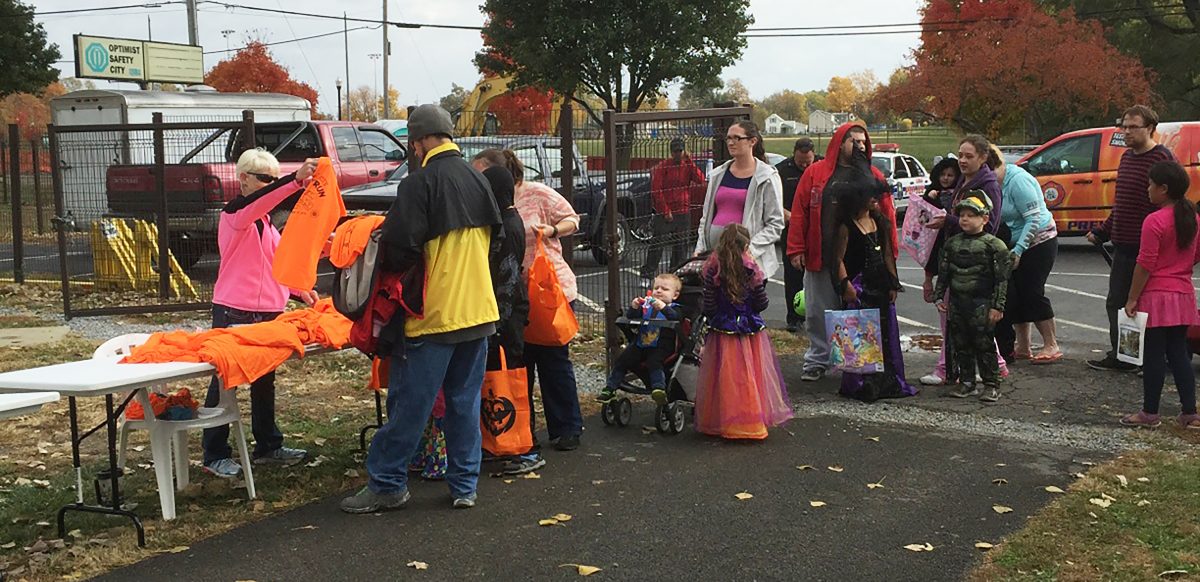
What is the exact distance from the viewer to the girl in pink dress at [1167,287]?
6.66 meters

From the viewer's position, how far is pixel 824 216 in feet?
25.2

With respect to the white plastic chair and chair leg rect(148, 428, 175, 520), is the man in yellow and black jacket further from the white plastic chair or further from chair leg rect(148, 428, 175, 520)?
chair leg rect(148, 428, 175, 520)

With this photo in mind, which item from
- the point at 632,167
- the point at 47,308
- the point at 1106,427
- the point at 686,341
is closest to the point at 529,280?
the point at 686,341

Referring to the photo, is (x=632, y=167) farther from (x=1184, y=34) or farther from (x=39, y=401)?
(x=1184, y=34)

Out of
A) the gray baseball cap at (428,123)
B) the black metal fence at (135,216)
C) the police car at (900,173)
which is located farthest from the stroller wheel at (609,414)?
A: the police car at (900,173)

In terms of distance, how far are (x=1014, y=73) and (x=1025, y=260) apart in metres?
27.1

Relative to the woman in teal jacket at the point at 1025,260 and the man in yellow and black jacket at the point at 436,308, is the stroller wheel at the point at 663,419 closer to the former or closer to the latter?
the man in yellow and black jacket at the point at 436,308

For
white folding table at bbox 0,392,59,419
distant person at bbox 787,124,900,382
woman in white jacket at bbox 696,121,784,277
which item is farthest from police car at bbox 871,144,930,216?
white folding table at bbox 0,392,59,419

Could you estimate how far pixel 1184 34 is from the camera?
114ft

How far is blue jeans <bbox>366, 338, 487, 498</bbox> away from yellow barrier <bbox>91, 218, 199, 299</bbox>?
27.4ft

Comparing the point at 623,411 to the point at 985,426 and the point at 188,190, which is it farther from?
the point at 188,190

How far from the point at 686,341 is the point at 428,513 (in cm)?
211

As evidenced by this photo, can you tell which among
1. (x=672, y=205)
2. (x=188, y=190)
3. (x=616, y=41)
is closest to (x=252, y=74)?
(x=616, y=41)

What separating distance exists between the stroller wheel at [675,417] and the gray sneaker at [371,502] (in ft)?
6.33
